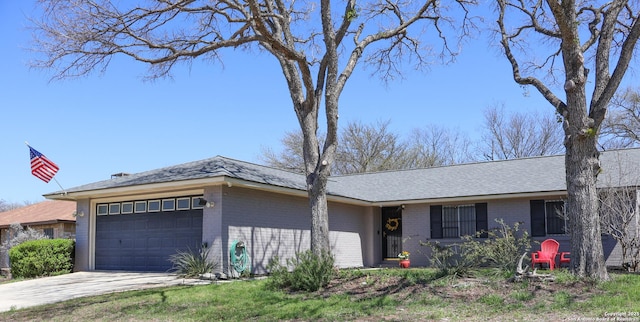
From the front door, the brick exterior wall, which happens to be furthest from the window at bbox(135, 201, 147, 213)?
the front door

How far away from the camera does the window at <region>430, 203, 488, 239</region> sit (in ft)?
67.2

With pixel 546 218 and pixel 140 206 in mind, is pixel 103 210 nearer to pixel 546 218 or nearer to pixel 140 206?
pixel 140 206

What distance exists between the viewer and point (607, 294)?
971 centimetres

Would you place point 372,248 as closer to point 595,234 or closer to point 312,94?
point 312,94

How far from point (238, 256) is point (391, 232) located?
8.30 m

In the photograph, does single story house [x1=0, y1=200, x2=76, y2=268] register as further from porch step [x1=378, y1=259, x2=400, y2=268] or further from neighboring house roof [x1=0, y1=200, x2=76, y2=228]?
porch step [x1=378, y1=259, x2=400, y2=268]

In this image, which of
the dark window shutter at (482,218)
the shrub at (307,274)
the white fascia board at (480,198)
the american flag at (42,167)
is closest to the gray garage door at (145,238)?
the american flag at (42,167)

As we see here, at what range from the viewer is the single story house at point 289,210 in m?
16.8

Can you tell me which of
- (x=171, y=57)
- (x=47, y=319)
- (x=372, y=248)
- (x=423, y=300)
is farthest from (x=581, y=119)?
(x=372, y=248)

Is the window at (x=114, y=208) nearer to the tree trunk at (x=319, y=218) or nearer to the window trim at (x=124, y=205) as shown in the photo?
the window trim at (x=124, y=205)

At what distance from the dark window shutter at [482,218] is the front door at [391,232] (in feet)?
10.5

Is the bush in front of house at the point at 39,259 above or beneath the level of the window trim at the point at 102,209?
beneath

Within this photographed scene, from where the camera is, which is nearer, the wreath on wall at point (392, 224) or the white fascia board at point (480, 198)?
the white fascia board at point (480, 198)

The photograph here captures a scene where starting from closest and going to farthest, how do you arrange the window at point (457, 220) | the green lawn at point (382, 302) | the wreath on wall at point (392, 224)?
the green lawn at point (382, 302)
the window at point (457, 220)
the wreath on wall at point (392, 224)
